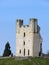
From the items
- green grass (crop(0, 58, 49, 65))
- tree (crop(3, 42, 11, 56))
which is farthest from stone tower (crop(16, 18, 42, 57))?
green grass (crop(0, 58, 49, 65))

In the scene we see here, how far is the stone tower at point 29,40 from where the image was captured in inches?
4488

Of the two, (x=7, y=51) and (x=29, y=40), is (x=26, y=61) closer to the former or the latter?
(x=29, y=40)

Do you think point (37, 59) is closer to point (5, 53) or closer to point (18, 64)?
point (18, 64)

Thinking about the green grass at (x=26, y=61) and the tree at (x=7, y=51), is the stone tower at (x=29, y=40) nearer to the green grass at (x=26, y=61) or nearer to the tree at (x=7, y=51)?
the tree at (x=7, y=51)

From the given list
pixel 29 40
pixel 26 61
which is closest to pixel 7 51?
pixel 29 40

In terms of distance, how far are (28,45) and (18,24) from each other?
543cm

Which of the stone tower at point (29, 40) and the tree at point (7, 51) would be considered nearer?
the stone tower at point (29, 40)

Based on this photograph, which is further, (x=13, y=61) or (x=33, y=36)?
(x=33, y=36)

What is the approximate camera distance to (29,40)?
11488 cm

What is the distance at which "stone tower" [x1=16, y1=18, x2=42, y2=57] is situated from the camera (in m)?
114

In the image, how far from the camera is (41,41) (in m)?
115

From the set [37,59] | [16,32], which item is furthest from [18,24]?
[37,59]

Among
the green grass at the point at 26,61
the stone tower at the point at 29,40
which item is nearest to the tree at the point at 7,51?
the stone tower at the point at 29,40

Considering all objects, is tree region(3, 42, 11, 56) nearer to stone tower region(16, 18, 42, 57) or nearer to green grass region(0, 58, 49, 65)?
stone tower region(16, 18, 42, 57)
